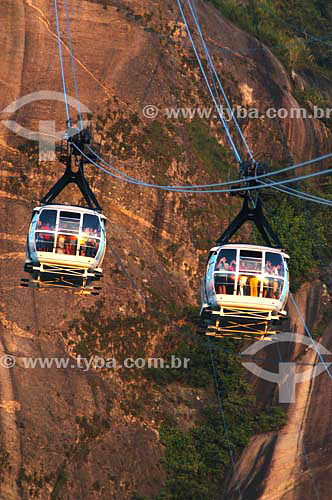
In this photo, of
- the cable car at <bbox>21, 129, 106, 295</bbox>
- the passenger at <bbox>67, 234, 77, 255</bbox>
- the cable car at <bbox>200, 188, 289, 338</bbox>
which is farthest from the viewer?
the passenger at <bbox>67, 234, 77, 255</bbox>

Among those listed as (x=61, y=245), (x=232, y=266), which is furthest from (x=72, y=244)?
(x=232, y=266)

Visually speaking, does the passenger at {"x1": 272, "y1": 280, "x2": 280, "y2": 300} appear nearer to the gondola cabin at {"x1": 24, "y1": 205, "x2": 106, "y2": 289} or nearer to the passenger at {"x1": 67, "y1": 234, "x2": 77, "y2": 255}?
the gondola cabin at {"x1": 24, "y1": 205, "x2": 106, "y2": 289}

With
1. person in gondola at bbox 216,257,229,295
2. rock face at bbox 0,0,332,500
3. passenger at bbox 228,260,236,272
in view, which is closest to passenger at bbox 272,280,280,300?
passenger at bbox 228,260,236,272

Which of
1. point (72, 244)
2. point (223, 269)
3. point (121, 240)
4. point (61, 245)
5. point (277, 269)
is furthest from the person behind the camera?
point (121, 240)

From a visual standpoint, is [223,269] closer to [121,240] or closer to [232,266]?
[232,266]

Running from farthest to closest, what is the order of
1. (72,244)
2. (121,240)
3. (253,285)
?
(121,240), (72,244), (253,285)

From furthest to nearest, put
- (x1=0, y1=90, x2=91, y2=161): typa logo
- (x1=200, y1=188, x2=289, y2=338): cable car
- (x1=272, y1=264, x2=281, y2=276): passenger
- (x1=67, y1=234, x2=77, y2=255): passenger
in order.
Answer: (x1=0, y1=90, x2=91, y2=161): typa logo → (x1=67, y1=234, x2=77, y2=255): passenger → (x1=272, y1=264, x2=281, y2=276): passenger → (x1=200, y1=188, x2=289, y2=338): cable car

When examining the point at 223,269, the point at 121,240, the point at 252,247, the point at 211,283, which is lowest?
the point at 211,283

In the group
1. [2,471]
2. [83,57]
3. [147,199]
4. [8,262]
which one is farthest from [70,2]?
[2,471]
